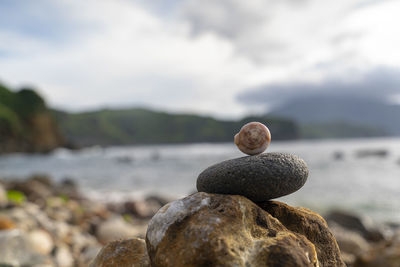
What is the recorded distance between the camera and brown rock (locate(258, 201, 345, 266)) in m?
2.86

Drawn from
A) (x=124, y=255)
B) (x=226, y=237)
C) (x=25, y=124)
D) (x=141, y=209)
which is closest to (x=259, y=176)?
(x=226, y=237)

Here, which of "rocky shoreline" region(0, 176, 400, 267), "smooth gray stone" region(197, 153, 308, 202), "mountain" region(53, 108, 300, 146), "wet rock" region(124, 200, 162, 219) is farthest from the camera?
"mountain" region(53, 108, 300, 146)

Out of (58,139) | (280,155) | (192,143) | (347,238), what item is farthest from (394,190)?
(192,143)

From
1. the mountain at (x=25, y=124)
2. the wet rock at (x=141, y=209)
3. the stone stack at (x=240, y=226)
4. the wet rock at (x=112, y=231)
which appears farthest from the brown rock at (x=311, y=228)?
the mountain at (x=25, y=124)

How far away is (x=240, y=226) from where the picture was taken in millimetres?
2422

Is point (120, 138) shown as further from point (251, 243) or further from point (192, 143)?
point (251, 243)

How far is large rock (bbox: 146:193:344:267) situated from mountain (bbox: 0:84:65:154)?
66738 millimetres

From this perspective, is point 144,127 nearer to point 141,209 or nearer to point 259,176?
point 141,209

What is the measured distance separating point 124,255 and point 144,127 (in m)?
136

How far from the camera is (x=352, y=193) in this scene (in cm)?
1769

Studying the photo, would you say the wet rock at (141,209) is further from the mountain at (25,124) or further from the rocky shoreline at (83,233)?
the mountain at (25,124)

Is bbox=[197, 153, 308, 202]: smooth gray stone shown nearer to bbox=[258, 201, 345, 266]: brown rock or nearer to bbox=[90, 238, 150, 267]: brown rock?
bbox=[258, 201, 345, 266]: brown rock

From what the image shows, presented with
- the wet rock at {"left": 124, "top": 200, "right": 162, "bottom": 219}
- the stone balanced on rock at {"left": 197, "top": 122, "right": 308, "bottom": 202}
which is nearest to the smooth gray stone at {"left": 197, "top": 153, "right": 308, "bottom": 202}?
the stone balanced on rock at {"left": 197, "top": 122, "right": 308, "bottom": 202}

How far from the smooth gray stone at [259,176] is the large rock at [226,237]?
154mm
